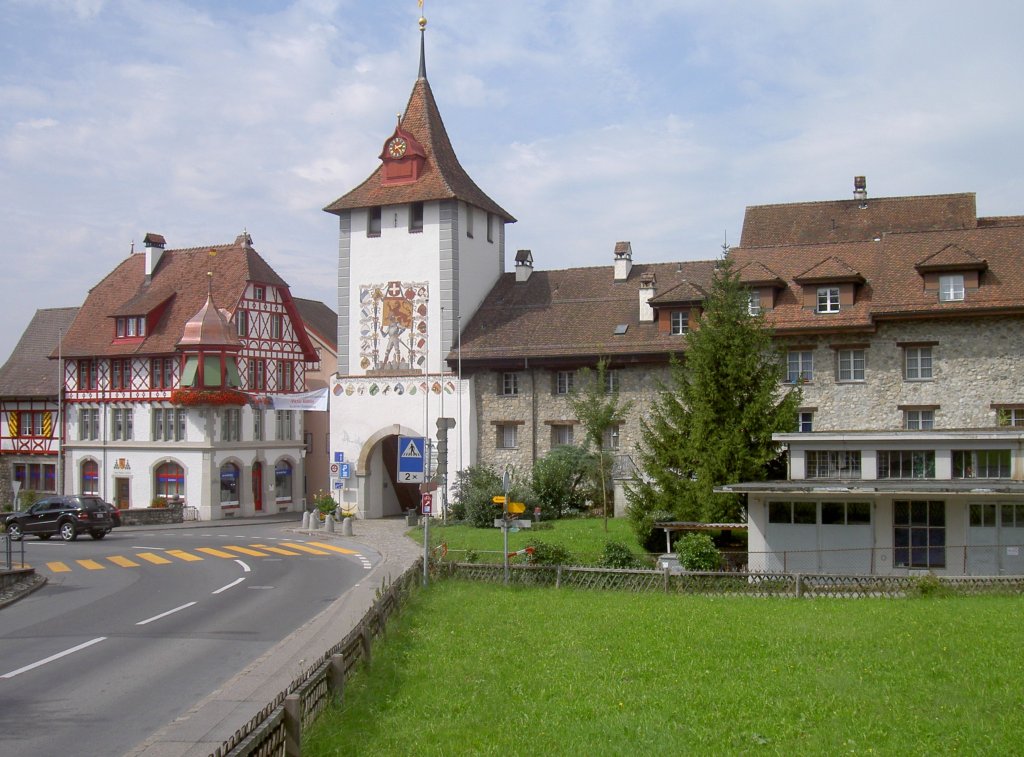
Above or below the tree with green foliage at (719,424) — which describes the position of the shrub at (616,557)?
below

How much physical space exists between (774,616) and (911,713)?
688 cm

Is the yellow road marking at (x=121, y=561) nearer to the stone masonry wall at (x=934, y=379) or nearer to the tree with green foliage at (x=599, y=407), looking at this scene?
the tree with green foliage at (x=599, y=407)

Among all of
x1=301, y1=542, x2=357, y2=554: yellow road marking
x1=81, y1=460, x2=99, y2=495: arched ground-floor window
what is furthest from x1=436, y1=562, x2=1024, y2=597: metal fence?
x1=81, y1=460, x2=99, y2=495: arched ground-floor window

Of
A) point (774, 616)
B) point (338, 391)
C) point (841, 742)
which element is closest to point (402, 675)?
point (841, 742)

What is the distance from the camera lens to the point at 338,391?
44031 millimetres

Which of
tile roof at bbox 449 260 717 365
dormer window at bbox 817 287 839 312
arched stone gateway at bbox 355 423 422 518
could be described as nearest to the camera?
dormer window at bbox 817 287 839 312

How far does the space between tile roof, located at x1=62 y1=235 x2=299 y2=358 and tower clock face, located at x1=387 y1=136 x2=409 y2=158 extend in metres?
11.2

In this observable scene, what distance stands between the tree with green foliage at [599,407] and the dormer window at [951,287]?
1090cm

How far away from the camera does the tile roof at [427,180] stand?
43128 mm

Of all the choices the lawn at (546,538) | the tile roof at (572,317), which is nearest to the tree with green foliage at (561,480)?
the lawn at (546,538)

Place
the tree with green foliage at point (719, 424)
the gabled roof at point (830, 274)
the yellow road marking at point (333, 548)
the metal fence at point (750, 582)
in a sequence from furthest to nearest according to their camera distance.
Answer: the gabled roof at point (830, 274)
the yellow road marking at point (333, 548)
the tree with green foliage at point (719, 424)
the metal fence at point (750, 582)

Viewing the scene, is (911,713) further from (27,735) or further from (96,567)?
(96,567)

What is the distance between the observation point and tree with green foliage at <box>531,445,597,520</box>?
3743cm

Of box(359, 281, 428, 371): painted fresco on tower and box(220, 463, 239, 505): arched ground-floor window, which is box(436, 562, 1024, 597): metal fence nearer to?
box(359, 281, 428, 371): painted fresco on tower
